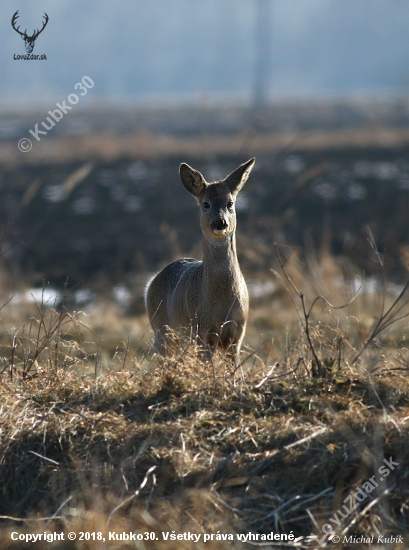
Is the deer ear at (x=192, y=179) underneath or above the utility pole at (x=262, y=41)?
underneath

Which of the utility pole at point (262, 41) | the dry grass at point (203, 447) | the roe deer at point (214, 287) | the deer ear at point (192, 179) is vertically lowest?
the dry grass at point (203, 447)

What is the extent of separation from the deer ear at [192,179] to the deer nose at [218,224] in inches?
28.3

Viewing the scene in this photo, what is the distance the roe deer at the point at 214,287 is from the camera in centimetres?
Result: 663

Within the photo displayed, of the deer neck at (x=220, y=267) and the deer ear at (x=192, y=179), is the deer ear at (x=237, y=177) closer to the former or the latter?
the deer ear at (x=192, y=179)

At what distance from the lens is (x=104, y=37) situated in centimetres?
18475

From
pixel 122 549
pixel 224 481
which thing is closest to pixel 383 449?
pixel 224 481

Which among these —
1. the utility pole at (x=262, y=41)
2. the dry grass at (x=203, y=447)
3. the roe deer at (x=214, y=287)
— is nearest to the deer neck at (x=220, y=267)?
the roe deer at (x=214, y=287)

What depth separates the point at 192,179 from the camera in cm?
741

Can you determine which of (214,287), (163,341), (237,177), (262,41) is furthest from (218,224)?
(262,41)

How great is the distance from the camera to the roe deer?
6.63 meters

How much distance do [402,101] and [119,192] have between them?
1911 inches

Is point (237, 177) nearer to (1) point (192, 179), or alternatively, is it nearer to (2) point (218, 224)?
(1) point (192, 179)

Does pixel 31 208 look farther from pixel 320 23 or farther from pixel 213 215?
pixel 320 23

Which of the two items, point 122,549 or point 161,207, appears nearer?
point 122,549
